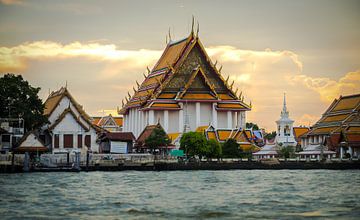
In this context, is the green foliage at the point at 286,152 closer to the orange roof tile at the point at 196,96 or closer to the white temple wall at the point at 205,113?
the white temple wall at the point at 205,113

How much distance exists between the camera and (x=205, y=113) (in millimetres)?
97125

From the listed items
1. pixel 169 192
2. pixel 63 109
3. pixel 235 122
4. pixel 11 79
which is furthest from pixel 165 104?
pixel 169 192

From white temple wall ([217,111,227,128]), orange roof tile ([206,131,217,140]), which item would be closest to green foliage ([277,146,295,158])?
white temple wall ([217,111,227,128])

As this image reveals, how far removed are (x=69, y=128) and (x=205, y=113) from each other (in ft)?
69.5

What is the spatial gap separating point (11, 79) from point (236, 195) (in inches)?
1388

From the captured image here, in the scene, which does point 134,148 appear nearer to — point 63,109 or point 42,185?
point 63,109

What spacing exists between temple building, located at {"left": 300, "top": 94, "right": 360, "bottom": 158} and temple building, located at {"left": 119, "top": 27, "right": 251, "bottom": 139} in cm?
905

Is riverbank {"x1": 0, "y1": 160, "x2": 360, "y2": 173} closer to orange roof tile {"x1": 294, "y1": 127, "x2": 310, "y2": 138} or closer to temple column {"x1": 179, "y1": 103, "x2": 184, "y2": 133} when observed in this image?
temple column {"x1": 179, "y1": 103, "x2": 184, "y2": 133}

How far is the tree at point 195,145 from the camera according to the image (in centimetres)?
7919

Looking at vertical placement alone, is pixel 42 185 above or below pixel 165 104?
below

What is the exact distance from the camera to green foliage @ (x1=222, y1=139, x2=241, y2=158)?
8162cm

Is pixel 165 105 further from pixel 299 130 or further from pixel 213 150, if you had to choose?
pixel 299 130

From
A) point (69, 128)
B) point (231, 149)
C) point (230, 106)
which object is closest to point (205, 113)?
point (230, 106)

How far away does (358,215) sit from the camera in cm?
3441
